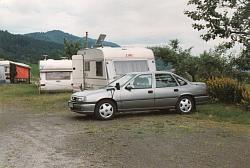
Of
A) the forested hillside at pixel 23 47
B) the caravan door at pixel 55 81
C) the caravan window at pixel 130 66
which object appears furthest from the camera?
the forested hillside at pixel 23 47

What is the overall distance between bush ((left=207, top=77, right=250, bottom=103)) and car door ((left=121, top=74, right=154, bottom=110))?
11.7 ft

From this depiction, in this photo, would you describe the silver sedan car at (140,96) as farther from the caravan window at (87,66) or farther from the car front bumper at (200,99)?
the caravan window at (87,66)

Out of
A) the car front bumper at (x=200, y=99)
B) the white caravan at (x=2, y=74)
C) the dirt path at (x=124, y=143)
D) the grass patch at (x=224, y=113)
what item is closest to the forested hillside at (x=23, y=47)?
the white caravan at (x=2, y=74)

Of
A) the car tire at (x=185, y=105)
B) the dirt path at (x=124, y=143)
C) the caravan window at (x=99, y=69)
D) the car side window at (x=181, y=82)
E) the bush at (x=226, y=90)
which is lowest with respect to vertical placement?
the dirt path at (x=124, y=143)

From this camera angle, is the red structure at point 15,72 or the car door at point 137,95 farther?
the red structure at point 15,72

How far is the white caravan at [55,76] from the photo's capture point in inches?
1287

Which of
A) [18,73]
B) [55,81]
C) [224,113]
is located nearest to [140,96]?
[224,113]

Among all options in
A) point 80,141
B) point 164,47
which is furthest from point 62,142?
point 164,47

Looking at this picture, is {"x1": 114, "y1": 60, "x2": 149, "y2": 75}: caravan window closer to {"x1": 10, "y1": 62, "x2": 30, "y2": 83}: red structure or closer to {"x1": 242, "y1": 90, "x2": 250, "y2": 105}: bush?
{"x1": 242, "y1": 90, "x2": 250, "y2": 105}: bush

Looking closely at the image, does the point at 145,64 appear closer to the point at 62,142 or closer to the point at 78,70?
the point at 78,70

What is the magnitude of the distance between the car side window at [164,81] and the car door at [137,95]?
A: 0.28 m

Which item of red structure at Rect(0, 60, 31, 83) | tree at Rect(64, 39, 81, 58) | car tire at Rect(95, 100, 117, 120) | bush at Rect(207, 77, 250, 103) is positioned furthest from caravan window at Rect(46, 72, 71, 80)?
red structure at Rect(0, 60, 31, 83)

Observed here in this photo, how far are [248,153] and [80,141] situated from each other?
3.69m

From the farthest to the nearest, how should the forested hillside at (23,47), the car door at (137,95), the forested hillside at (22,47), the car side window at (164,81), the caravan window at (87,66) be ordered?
1. the forested hillside at (22,47)
2. the forested hillside at (23,47)
3. the caravan window at (87,66)
4. the car side window at (164,81)
5. the car door at (137,95)
